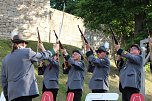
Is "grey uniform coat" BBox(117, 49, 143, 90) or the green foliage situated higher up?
the green foliage

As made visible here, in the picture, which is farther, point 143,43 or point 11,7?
point 11,7

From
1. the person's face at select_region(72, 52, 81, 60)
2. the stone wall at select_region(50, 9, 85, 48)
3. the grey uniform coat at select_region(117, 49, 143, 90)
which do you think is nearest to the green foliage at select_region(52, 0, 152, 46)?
the stone wall at select_region(50, 9, 85, 48)

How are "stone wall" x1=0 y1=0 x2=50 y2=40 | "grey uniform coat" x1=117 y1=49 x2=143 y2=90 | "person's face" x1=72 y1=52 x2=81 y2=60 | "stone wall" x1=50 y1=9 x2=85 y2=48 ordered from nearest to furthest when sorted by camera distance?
"grey uniform coat" x1=117 y1=49 x2=143 y2=90 → "person's face" x1=72 y1=52 x2=81 y2=60 → "stone wall" x1=0 y1=0 x2=50 y2=40 → "stone wall" x1=50 y1=9 x2=85 y2=48

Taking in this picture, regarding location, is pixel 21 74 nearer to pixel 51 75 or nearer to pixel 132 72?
pixel 132 72

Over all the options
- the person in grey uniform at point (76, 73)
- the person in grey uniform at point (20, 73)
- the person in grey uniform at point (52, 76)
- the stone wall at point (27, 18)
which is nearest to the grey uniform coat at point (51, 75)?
the person in grey uniform at point (52, 76)

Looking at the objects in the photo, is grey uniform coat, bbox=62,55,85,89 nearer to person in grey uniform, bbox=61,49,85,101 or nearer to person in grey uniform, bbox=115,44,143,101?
person in grey uniform, bbox=61,49,85,101

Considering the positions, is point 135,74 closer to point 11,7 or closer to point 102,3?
point 102,3

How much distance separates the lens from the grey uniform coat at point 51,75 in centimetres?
892

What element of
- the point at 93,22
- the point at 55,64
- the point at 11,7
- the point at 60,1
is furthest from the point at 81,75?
the point at 60,1

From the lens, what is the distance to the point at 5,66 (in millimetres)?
6074

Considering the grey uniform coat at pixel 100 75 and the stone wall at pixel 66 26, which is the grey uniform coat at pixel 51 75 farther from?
the stone wall at pixel 66 26

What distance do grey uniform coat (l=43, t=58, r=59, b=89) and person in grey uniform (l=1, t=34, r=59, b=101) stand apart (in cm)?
287

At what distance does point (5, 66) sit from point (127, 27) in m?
14.0

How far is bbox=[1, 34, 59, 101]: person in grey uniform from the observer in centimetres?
584
